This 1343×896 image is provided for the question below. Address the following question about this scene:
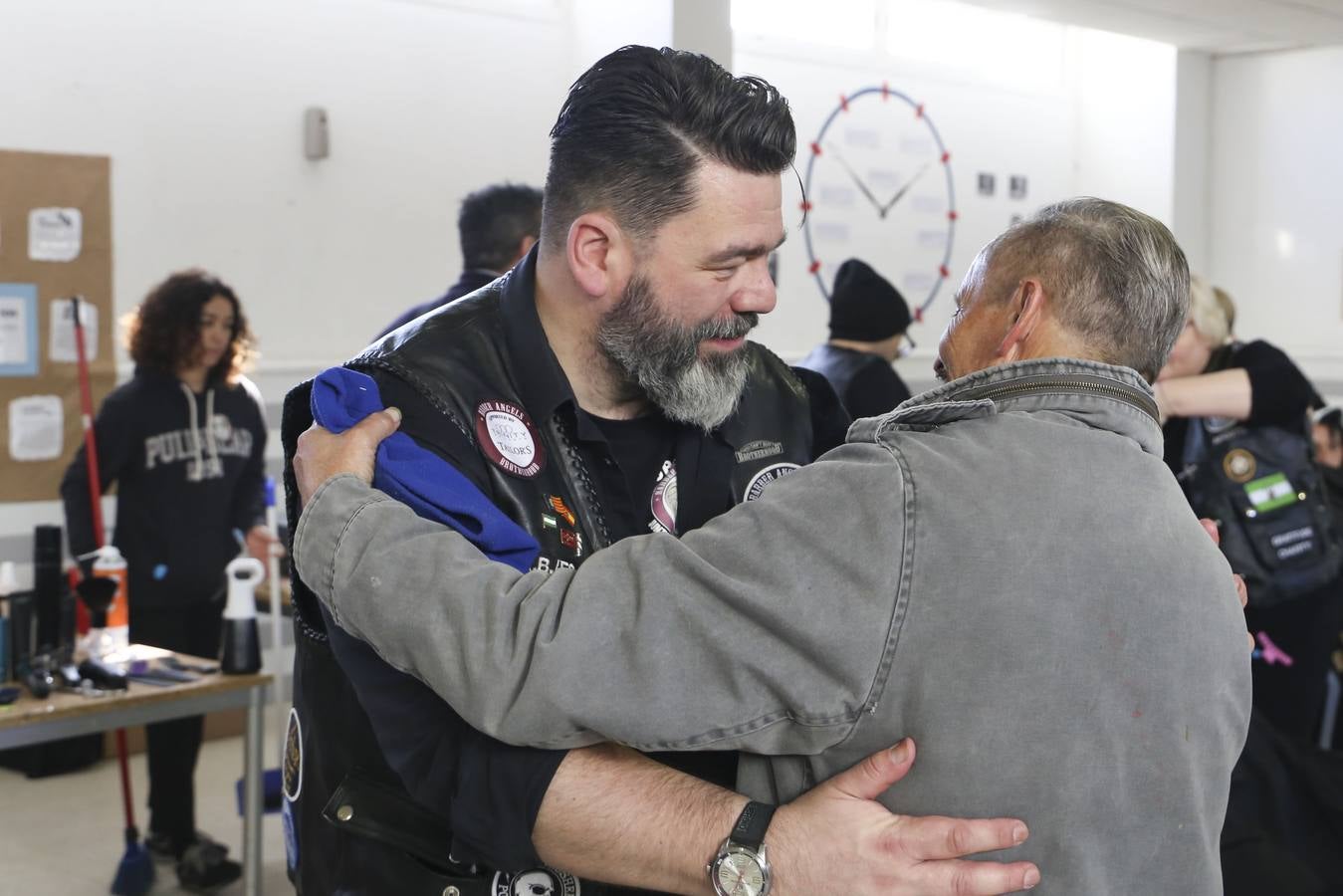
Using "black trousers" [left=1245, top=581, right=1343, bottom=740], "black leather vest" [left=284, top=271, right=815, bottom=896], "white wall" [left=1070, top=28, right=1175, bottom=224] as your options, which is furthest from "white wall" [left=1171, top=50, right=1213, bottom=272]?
"black leather vest" [left=284, top=271, right=815, bottom=896]

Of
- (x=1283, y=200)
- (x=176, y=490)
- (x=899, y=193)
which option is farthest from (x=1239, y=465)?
(x=1283, y=200)

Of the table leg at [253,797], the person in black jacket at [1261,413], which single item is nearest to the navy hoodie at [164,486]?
the table leg at [253,797]

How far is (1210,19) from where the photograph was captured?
6.28 m

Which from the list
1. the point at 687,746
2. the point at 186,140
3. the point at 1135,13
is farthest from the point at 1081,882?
the point at 1135,13

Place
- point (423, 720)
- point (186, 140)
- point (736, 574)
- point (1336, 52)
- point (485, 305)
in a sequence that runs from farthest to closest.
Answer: point (1336, 52) < point (186, 140) < point (485, 305) < point (423, 720) < point (736, 574)

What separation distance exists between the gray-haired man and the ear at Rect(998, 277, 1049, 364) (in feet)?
0.23

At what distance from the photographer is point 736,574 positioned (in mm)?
1165

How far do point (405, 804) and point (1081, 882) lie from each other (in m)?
0.70

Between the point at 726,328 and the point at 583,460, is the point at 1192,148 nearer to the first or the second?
the point at 726,328

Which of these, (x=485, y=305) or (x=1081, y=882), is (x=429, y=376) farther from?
(x=1081, y=882)

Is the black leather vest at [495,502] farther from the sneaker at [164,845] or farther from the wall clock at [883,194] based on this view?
the wall clock at [883,194]

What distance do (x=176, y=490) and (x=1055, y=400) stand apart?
3.50 metres

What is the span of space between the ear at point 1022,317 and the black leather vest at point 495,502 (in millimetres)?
492

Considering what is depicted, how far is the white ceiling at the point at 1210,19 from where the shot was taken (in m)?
5.90
